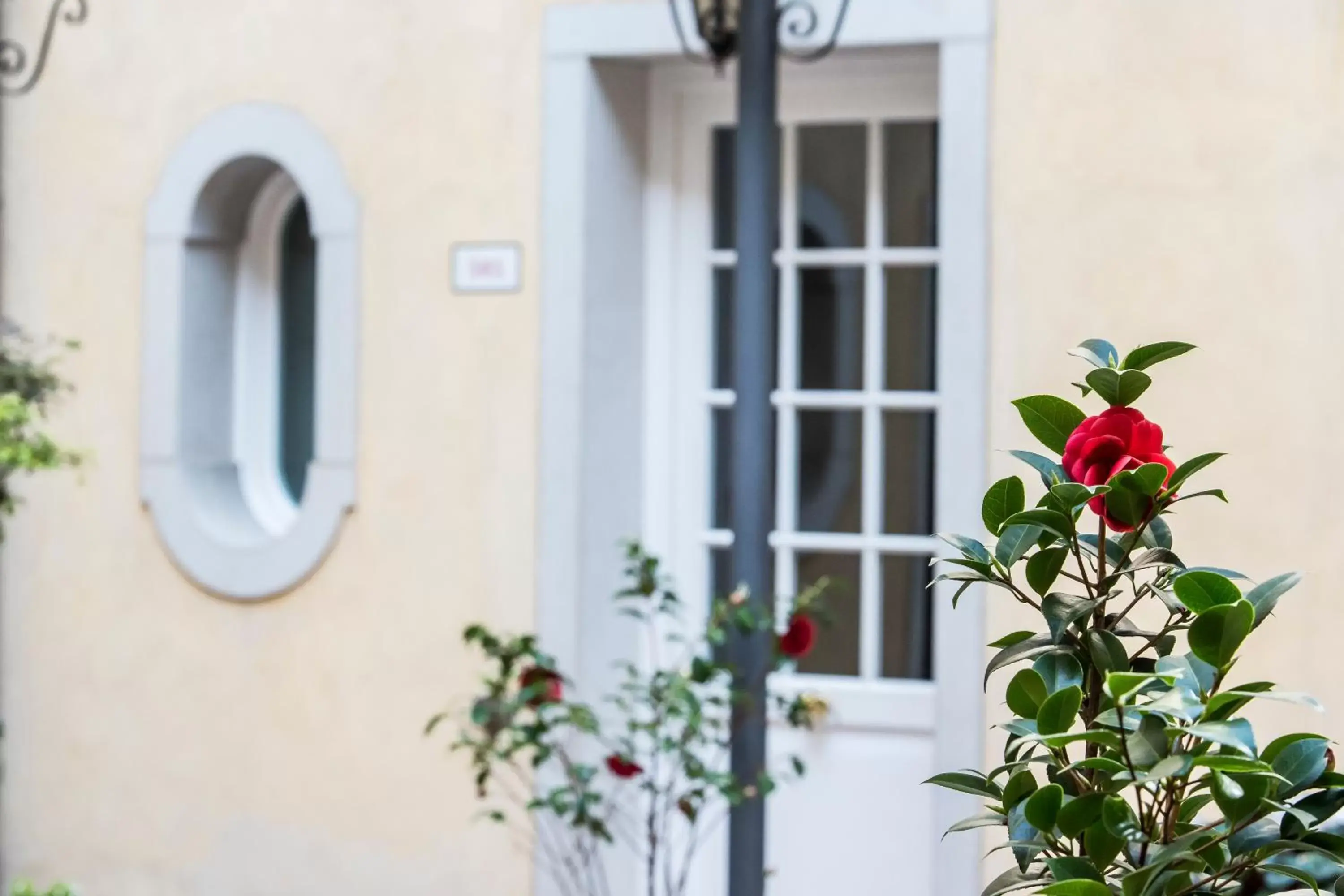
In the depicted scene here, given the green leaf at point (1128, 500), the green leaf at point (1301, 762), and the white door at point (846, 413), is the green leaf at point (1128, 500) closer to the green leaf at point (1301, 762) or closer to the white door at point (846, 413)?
the green leaf at point (1301, 762)

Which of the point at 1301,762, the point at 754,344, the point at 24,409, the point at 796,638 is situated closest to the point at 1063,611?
the point at 1301,762

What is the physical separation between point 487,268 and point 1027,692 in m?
3.12

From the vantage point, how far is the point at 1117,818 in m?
1.49

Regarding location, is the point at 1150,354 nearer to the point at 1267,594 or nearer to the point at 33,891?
the point at 1267,594

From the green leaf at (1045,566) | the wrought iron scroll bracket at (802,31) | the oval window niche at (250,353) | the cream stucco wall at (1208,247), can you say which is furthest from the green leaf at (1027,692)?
the oval window niche at (250,353)

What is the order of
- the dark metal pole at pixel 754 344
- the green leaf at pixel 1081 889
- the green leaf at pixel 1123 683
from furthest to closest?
the dark metal pole at pixel 754 344
the green leaf at pixel 1081 889
the green leaf at pixel 1123 683

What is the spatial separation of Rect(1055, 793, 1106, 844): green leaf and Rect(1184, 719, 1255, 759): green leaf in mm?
115

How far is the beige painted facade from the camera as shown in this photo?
3.96m

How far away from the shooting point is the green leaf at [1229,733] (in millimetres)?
1366

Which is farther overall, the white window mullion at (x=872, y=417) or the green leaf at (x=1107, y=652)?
the white window mullion at (x=872, y=417)

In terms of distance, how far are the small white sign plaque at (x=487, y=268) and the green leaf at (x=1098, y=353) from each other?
9.49ft

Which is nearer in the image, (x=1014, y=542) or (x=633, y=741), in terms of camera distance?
(x=1014, y=542)

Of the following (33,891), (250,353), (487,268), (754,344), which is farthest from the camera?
(250,353)

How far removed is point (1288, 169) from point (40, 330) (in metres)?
3.41
